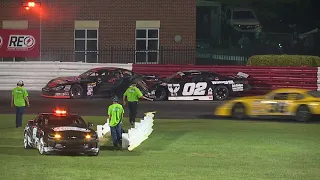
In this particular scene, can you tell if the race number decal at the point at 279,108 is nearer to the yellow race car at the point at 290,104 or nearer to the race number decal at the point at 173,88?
the yellow race car at the point at 290,104

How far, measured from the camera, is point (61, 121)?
67.2ft

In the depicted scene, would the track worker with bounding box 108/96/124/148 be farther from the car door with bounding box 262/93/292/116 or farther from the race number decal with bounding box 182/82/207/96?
the race number decal with bounding box 182/82/207/96

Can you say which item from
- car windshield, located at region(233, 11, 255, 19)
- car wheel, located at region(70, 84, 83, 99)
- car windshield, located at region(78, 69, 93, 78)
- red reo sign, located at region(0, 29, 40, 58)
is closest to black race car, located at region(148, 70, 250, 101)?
car windshield, located at region(78, 69, 93, 78)

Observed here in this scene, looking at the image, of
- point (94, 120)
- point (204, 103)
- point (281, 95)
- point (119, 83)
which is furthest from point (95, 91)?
point (281, 95)

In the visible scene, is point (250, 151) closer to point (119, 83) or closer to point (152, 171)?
point (152, 171)

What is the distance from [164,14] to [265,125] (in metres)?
17.6

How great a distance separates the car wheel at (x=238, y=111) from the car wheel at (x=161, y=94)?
6610 mm

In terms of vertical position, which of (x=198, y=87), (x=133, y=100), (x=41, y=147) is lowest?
(x=41, y=147)

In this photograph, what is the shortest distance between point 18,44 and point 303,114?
1953 cm

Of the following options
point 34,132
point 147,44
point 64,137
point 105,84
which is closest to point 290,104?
point 105,84

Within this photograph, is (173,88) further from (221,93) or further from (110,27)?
(110,27)

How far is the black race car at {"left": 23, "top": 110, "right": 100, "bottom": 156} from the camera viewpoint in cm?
1931

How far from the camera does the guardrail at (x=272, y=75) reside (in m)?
39.0

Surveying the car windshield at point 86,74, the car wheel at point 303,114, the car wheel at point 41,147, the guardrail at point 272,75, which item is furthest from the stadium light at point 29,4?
the car wheel at point 41,147
